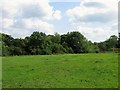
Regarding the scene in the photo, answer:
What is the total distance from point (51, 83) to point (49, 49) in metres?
46.2

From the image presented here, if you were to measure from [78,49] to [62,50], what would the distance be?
10.4 m

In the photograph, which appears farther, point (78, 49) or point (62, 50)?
point (78, 49)

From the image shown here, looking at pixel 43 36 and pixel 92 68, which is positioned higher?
pixel 43 36

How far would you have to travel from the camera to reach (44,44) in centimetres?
6341

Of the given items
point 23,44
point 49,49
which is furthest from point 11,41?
point 49,49

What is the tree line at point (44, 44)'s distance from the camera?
201 feet

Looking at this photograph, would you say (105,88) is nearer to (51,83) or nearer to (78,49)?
(51,83)

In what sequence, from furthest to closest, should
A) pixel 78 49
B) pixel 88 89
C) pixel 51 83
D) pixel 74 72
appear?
pixel 78 49 → pixel 74 72 → pixel 51 83 → pixel 88 89

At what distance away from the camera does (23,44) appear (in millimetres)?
64125

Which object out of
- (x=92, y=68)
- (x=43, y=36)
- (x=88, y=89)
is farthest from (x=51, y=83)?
(x=43, y=36)

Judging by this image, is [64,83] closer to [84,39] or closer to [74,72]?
[74,72]

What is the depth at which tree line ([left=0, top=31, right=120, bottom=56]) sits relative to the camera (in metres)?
61.2

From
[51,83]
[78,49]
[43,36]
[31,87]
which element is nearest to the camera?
[31,87]

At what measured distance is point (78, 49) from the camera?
71812mm
